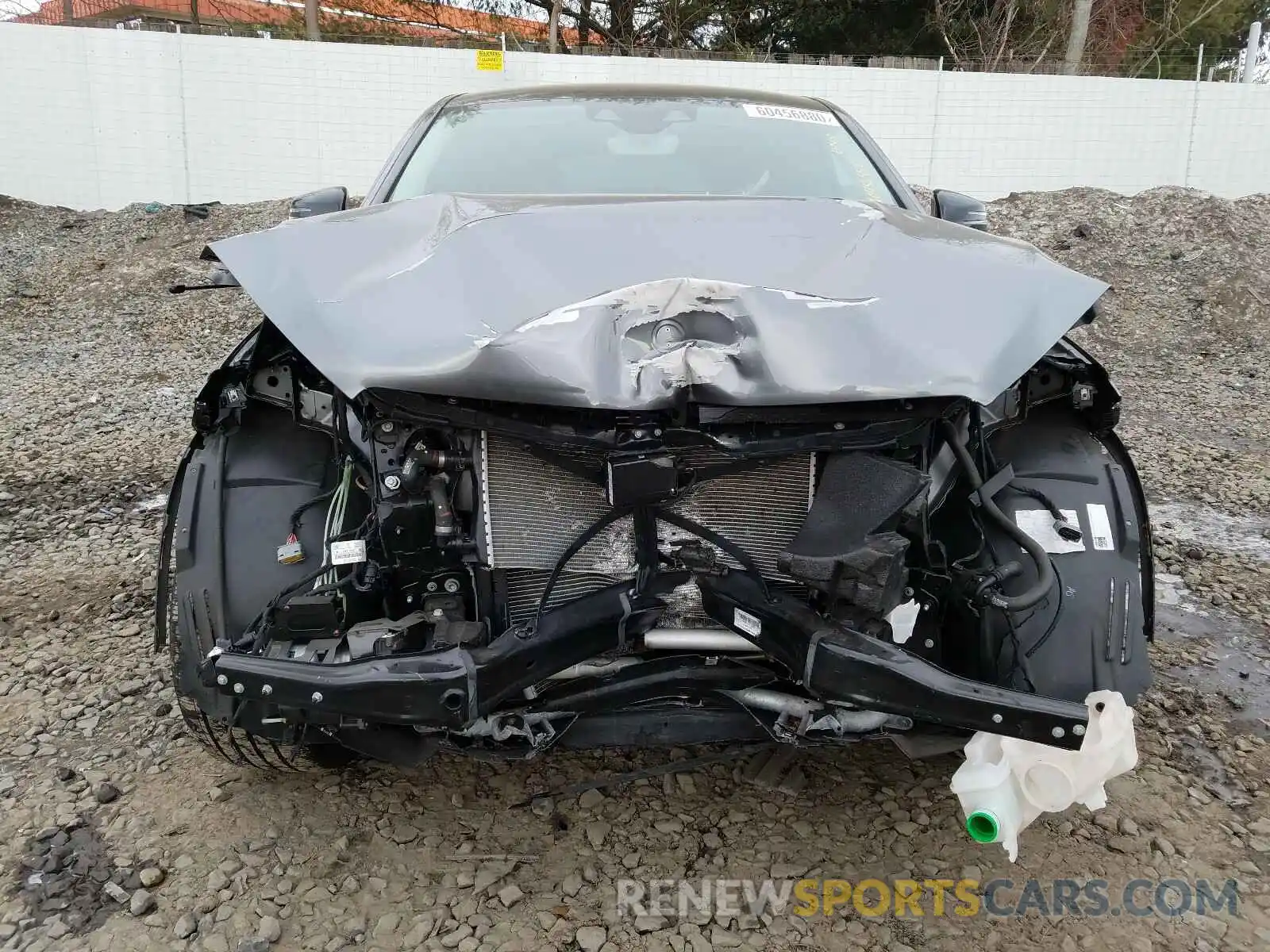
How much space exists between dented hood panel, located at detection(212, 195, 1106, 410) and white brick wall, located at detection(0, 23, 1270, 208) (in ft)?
33.4

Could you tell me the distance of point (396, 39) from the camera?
15.0 meters

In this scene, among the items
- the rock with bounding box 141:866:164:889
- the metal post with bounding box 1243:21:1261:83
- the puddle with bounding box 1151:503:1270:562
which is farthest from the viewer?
the metal post with bounding box 1243:21:1261:83

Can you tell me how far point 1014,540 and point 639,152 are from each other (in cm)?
180

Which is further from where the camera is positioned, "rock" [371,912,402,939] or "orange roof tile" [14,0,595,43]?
"orange roof tile" [14,0,595,43]

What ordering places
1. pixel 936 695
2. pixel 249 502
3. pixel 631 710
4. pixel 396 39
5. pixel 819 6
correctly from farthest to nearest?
pixel 819 6 < pixel 396 39 < pixel 249 502 < pixel 631 710 < pixel 936 695

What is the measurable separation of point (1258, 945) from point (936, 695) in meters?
0.97

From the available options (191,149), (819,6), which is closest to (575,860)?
(191,149)

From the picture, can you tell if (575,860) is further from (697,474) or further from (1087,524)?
(1087,524)

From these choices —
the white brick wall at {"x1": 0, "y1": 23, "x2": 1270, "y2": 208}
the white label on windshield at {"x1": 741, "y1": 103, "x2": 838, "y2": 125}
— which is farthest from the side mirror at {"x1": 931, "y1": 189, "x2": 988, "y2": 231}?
the white brick wall at {"x1": 0, "y1": 23, "x2": 1270, "y2": 208}

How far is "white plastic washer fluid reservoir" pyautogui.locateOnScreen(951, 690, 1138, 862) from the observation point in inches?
69.2

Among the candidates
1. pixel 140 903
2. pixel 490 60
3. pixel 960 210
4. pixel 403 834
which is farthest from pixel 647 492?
pixel 490 60

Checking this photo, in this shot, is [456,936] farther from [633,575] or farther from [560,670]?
[633,575]

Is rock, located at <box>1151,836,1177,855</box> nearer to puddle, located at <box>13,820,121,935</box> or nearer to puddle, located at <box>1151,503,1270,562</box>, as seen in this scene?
puddle, located at <box>1151,503,1270,562</box>

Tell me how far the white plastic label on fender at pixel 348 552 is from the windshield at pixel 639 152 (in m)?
1.31
